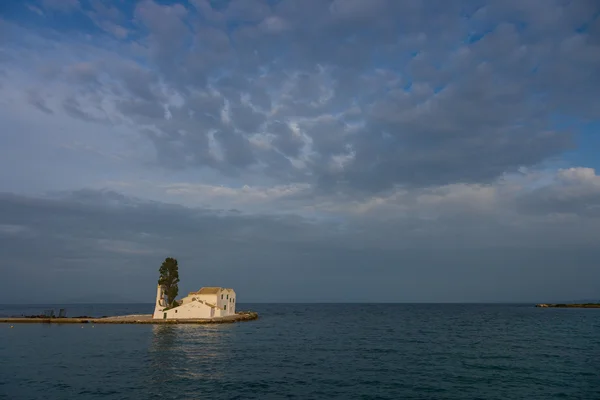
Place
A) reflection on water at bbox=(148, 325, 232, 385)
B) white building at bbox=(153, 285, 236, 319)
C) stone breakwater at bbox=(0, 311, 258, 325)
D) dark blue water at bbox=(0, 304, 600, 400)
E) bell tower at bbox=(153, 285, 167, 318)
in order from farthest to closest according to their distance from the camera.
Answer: bell tower at bbox=(153, 285, 167, 318), white building at bbox=(153, 285, 236, 319), stone breakwater at bbox=(0, 311, 258, 325), reflection on water at bbox=(148, 325, 232, 385), dark blue water at bbox=(0, 304, 600, 400)

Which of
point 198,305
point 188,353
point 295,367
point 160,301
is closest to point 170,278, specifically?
point 160,301

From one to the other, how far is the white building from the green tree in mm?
1315

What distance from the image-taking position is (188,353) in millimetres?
58594

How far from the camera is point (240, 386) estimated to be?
39.8 meters

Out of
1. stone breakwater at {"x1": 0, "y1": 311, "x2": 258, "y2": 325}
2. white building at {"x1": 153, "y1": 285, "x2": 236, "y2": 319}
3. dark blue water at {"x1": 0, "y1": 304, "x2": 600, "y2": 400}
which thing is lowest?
dark blue water at {"x1": 0, "y1": 304, "x2": 600, "y2": 400}

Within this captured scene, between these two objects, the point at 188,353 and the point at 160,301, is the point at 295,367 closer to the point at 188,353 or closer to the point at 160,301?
the point at 188,353

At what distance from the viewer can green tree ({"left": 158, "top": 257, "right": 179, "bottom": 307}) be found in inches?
4510

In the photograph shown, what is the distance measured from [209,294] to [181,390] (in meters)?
76.4

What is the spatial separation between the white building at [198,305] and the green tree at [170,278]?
131cm

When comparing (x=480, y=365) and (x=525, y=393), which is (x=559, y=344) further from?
(x=525, y=393)

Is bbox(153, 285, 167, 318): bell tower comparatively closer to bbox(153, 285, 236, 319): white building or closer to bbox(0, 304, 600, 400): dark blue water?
bbox(153, 285, 236, 319): white building

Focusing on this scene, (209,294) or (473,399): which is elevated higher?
(209,294)

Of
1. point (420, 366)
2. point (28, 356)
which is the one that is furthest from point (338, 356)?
point (28, 356)

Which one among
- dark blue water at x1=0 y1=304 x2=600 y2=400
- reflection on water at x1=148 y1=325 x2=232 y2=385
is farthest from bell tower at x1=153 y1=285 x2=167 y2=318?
dark blue water at x1=0 y1=304 x2=600 y2=400
